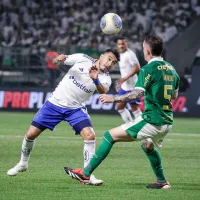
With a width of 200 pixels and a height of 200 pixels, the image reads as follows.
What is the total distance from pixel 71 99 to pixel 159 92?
1777mm

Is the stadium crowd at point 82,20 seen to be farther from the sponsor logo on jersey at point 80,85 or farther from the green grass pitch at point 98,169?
the sponsor logo on jersey at point 80,85

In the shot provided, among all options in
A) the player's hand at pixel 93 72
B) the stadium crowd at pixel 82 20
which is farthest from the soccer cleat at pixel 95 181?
the stadium crowd at pixel 82 20

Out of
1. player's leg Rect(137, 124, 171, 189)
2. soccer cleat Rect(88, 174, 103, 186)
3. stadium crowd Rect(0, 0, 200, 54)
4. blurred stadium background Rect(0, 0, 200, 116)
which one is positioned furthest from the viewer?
stadium crowd Rect(0, 0, 200, 54)

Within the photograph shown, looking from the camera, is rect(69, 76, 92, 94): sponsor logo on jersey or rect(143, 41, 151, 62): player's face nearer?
rect(143, 41, 151, 62): player's face

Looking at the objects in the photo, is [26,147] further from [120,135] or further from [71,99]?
[120,135]

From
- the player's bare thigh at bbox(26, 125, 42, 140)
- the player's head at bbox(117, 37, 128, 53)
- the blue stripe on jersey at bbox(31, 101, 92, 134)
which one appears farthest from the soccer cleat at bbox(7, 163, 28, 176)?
the player's head at bbox(117, 37, 128, 53)

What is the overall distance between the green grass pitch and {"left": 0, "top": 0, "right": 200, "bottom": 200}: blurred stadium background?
0.01 m

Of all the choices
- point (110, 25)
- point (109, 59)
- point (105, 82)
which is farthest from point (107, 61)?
point (110, 25)

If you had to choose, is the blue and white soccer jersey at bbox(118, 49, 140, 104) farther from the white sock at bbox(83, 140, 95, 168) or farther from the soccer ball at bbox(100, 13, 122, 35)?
the white sock at bbox(83, 140, 95, 168)

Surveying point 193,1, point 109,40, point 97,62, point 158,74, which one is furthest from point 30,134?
point 193,1

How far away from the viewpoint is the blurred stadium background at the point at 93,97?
10.4 metres

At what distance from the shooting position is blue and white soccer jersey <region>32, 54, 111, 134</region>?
1084cm

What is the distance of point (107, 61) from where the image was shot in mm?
10516

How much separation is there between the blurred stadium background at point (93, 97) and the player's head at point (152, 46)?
1.88 m
